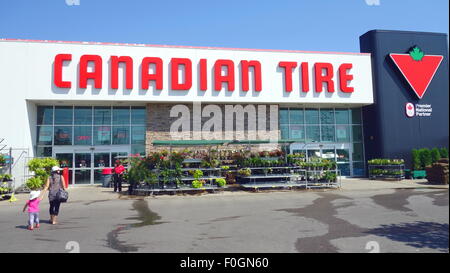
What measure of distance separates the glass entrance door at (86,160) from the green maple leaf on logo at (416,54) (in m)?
21.5

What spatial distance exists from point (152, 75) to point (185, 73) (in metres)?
2.09

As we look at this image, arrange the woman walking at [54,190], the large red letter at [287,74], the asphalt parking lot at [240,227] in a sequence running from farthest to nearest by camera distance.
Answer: the large red letter at [287,74], the woman walking at [54,190], the asphalt parking lot at [240,227]

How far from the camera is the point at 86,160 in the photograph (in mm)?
20000

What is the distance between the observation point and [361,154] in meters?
23.6

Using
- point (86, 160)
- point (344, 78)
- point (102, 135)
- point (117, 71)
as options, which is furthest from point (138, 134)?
point (344, 78)

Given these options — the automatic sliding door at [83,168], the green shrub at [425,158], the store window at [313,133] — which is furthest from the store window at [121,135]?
the green shrub at [425,158]

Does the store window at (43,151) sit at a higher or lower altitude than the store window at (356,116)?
lower

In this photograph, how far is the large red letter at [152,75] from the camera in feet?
62.8

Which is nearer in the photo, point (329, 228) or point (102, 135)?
point (329, 228)

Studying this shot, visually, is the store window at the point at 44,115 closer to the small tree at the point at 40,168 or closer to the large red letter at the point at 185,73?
the small tree at the point at 40,168

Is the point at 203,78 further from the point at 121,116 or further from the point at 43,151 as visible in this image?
the point at 43,151

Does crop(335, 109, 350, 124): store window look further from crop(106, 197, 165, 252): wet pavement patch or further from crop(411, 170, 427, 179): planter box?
crop(106, 197, 165, 252): wet pavement patch

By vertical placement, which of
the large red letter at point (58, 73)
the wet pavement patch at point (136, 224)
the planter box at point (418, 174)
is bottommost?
the wet pavement patch at point (136, 224)

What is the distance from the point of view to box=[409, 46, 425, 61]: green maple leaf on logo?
2247 centimetres
